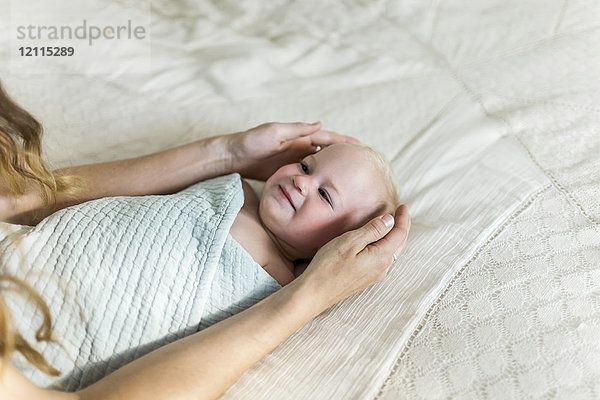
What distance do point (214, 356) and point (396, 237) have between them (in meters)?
0.40

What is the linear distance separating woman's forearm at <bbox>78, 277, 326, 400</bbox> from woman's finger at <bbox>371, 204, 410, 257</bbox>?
16 centimetres

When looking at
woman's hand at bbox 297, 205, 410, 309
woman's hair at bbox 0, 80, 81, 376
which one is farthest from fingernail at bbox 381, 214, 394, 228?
woman's hair at bbox 0, 80, 81, 376

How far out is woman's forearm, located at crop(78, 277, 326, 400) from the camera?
2.58ft

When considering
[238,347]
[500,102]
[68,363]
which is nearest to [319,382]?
[238,347]

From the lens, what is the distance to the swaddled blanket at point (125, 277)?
35.7 inches

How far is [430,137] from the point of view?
1.46 m

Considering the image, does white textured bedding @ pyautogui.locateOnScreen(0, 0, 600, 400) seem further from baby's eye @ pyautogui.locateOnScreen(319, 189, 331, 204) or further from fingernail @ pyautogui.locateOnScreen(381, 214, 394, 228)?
baby's eye @ pyautogui.locateOnScreen(319, 189, 331, 204)

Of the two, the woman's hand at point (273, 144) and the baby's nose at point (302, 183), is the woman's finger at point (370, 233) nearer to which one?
the baby's nose at point (302, 183)

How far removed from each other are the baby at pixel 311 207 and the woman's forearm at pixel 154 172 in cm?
17

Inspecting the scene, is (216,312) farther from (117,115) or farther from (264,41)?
(264,41)

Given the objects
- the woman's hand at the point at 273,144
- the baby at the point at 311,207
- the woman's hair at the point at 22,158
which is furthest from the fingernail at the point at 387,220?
the woman's hair at the point at 22,158

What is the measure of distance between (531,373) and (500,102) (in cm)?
85

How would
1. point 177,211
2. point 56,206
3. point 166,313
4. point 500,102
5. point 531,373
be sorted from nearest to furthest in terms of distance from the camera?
point 531,373
point 166,313
point 177,211
point 56,206
point 500,102

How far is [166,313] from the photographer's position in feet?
3.14
